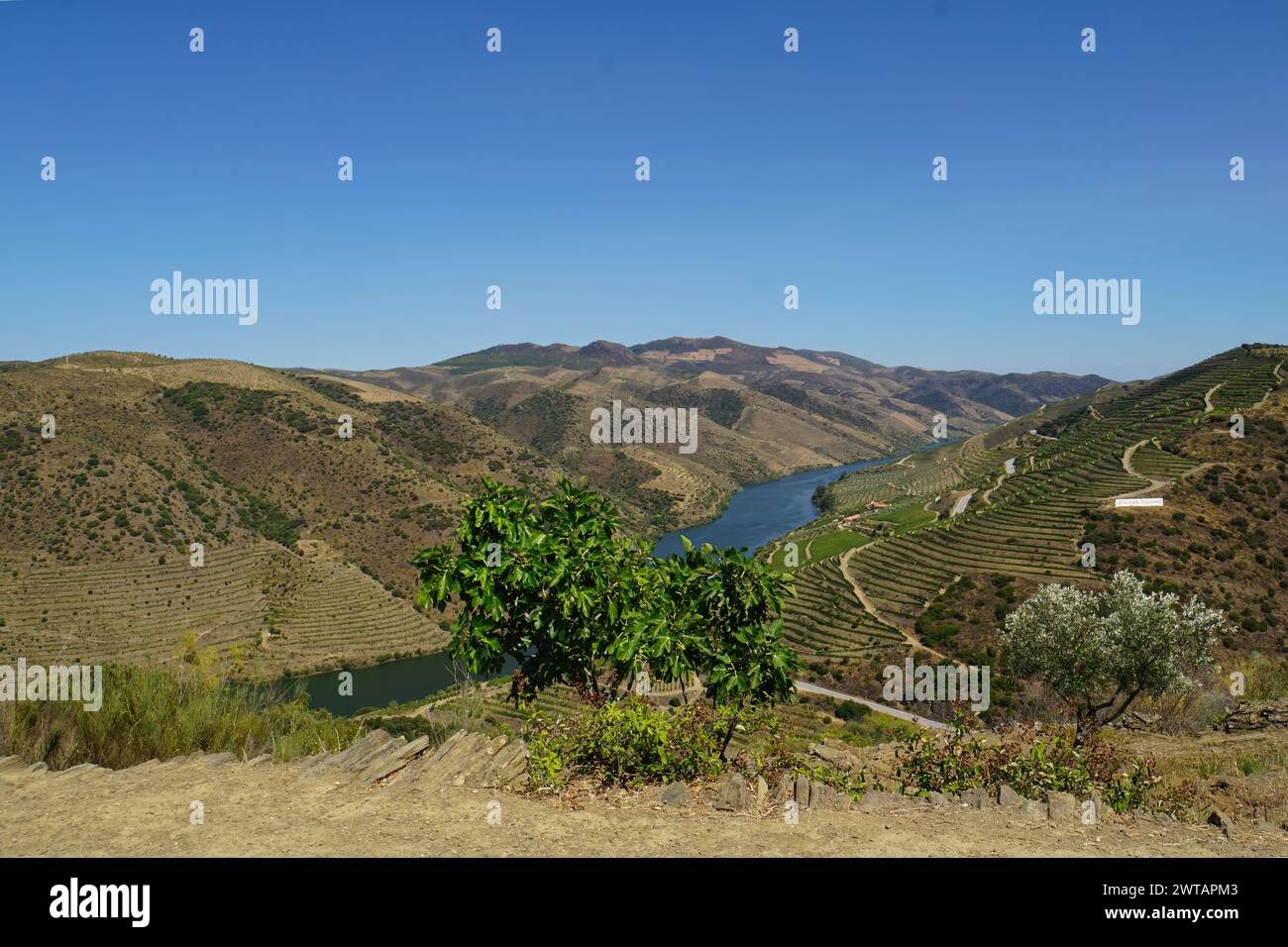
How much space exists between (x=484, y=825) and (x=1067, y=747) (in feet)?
22.8

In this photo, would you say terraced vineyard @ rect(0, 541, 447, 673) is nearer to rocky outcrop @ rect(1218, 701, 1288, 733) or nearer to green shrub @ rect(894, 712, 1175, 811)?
green shrub @ rect(894, 712, 1175, 811)

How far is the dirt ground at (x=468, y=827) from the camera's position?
6.68 metres

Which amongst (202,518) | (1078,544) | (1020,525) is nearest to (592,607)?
(1078,544)

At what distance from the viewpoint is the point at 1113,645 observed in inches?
765

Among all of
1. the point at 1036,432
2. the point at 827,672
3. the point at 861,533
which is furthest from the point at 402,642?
the point at 1036,432

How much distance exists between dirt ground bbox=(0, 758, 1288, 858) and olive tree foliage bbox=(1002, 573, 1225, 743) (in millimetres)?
11749

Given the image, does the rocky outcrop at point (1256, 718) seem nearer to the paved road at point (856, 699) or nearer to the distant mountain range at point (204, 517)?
the paved road at point (856, 699)

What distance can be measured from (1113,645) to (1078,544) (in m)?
50.4

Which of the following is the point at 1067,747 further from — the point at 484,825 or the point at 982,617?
the point at 982,617

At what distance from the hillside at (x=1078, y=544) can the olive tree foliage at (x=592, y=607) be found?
41.8 m

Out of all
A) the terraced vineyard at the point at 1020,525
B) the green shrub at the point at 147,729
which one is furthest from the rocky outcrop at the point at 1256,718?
the terraced vineyard at the point at 1020,525

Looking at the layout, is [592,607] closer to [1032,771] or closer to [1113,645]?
[1032,771]

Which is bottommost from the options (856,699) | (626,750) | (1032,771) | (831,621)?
(856,699)
